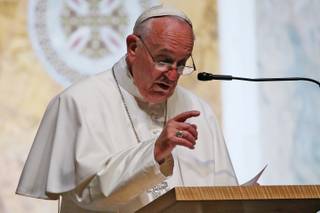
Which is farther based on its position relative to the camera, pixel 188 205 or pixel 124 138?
pixel 124 138

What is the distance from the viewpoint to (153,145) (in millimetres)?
3387

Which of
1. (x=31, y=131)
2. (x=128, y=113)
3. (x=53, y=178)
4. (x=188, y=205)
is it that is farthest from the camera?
(x=31, y=131)

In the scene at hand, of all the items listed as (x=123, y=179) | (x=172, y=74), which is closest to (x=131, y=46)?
(x=172, y=74)

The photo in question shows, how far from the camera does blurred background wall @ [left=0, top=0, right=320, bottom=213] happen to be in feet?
17.9

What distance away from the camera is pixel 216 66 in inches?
219

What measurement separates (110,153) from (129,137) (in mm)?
212

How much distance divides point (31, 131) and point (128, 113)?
1549mm

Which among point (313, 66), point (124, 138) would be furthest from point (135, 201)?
point (313, 66)

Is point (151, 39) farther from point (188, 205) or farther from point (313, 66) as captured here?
point (313, 66)

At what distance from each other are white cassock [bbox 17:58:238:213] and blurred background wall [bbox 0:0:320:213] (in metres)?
1.20

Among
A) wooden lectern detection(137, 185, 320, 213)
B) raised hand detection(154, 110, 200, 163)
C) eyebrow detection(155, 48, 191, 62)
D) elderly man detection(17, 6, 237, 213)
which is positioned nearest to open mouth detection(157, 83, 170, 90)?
elderly man detection(17, 6, 237, 213)

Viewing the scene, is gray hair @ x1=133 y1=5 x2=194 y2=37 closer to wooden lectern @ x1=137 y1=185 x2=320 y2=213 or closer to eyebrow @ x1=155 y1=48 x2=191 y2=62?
eyebrow @ x1=155 y1=48 x2=191 y2=62

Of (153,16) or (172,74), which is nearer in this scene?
(172,74)

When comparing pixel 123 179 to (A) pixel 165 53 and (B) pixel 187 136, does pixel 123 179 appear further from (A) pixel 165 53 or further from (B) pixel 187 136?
(A) pixel 165 53
